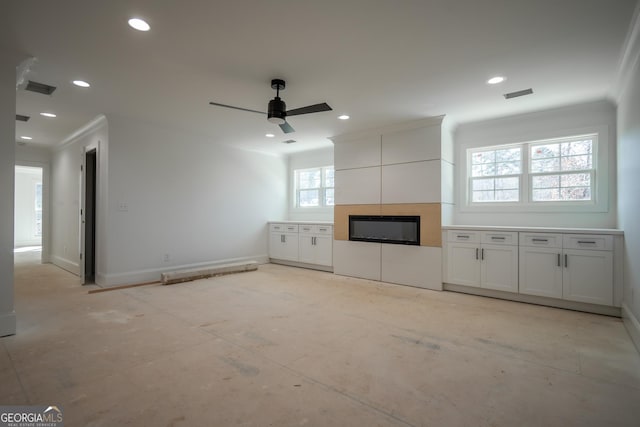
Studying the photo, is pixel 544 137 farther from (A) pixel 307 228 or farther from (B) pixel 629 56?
(A) pixel 307 228

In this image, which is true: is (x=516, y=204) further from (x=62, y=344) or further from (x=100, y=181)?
(x=100, y=181)

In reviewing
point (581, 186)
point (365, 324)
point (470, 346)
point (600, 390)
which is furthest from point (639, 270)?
point (365, 324)

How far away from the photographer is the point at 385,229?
504 cm

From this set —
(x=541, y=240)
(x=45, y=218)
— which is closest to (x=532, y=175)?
(x=541, y=240)

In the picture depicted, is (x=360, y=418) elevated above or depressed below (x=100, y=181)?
below

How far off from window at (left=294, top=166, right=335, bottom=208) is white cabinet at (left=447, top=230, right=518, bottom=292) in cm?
302

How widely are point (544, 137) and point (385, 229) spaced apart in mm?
2570

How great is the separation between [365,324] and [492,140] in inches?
139

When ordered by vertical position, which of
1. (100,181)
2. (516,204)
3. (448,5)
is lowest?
(516,204)

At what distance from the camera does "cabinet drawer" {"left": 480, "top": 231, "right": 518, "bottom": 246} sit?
3.96m

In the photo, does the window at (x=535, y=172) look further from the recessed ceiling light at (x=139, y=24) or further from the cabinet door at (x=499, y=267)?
the recessed ceiling light at (x=139, y=24)

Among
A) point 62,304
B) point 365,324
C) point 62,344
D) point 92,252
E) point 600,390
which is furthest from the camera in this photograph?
point 92,252

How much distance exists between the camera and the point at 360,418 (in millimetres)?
1651

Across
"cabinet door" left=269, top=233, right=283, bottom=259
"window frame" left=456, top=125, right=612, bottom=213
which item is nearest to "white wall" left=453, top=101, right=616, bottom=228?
"window frame" left=456, top=125, right=612, bottom=213
